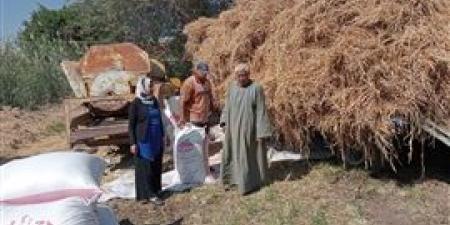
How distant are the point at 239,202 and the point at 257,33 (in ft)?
7.84

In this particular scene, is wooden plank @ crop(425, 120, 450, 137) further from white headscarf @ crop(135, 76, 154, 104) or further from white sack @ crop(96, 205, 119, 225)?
white sack @ crop(96, 205, 119, 225)

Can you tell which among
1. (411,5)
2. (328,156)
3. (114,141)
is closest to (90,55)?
(114,141)

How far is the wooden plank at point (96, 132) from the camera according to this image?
9750mm

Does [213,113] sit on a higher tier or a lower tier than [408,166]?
higher

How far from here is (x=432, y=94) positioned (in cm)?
721

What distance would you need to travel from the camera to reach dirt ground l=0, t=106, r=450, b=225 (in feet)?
22.9

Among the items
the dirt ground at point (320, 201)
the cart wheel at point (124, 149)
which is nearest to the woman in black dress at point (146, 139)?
the dirt ground at point (320, 201)

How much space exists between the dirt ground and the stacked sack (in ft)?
5.35

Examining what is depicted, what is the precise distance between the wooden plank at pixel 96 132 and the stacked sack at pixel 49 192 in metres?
3.63

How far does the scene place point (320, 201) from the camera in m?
7.33

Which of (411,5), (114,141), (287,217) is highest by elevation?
(411,5)

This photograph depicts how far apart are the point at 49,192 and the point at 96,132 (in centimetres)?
417

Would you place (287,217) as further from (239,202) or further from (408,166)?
(408,166)

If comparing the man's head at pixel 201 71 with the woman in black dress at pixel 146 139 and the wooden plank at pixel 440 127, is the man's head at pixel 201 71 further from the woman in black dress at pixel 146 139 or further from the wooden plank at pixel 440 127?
the wooden plank at pixel 440 127
